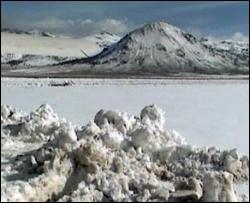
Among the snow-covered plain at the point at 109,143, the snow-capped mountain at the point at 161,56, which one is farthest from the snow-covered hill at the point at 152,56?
the snow-covered plain at the point at 109,143

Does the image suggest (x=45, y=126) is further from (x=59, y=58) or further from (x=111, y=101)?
(x=59, y=58)

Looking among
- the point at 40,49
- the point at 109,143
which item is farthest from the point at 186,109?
the point at 40,49

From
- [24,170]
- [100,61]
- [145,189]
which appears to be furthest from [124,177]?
[100,61]

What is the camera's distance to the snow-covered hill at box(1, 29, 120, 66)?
67875mm

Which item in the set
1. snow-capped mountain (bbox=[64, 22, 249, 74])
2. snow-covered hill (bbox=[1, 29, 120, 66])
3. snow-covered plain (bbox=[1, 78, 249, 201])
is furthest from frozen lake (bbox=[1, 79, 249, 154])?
→ snow-covered hill (bbox=[1, 29, 120, 66])

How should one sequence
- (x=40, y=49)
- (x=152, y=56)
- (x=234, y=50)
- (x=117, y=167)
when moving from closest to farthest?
(x=117, y=167) → (x=152, y=56) → (x=40, y=49) → (x=234, y=50)

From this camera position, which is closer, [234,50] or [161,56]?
[161,56]

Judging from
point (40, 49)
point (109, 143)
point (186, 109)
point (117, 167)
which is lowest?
point (40, 49)

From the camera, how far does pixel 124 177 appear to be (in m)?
5.60

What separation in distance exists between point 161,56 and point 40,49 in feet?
68.2

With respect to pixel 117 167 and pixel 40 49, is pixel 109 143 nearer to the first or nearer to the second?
pixel 117 167

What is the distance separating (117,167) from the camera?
5.86 metres

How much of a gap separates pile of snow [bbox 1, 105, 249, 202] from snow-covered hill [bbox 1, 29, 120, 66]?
56351 mm

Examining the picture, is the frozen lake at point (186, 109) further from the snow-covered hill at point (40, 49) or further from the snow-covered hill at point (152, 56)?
the snow-covered hill at point (40, 49)
